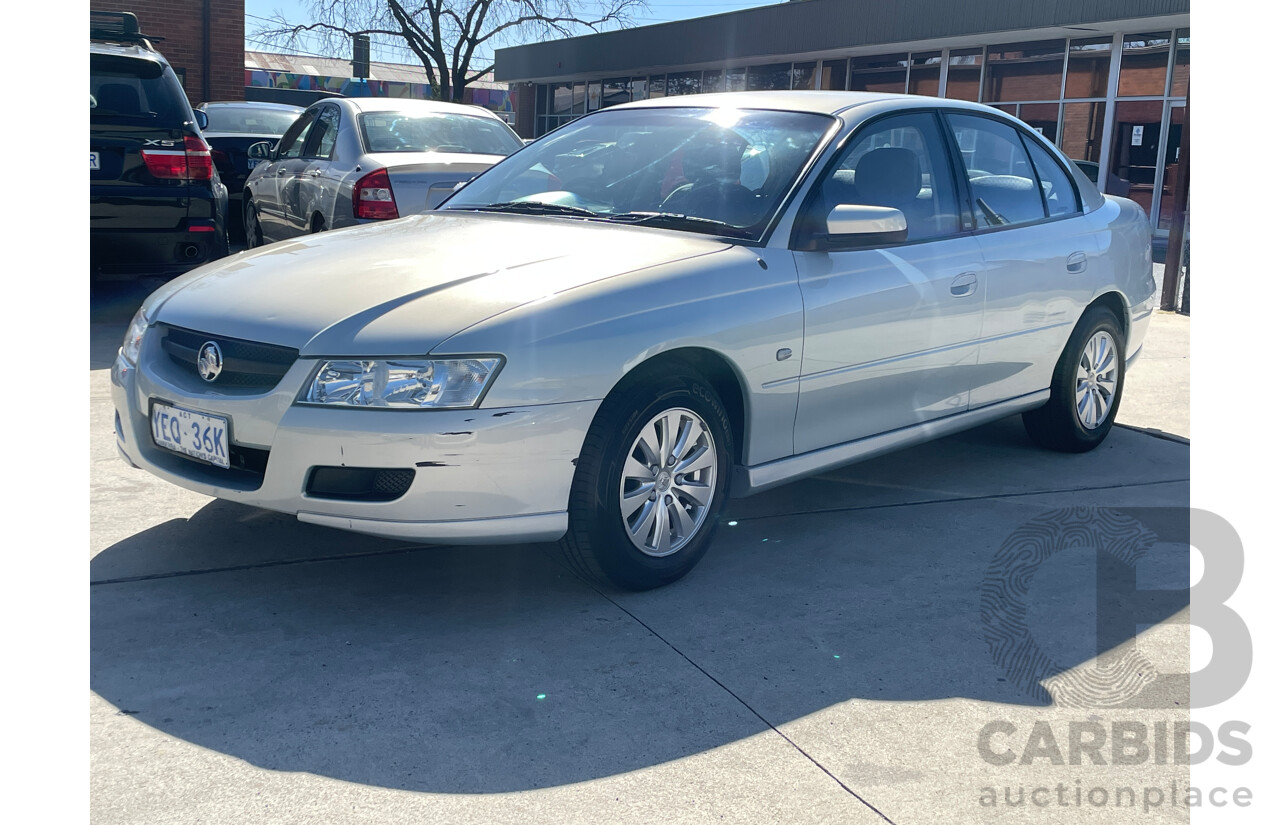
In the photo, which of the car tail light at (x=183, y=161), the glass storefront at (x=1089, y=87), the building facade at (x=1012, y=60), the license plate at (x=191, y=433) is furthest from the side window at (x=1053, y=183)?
the glass storefront at (x=1089, y=87)

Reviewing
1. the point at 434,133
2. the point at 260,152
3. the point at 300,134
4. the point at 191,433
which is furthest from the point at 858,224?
the point at 260,152

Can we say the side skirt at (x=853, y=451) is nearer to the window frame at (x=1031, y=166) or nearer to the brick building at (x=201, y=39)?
the window frame at (x=1031, y=166)

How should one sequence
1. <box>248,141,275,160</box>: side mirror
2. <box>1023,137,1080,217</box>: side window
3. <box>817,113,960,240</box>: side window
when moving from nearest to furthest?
<box>817,113,960,240</box>: side window → <box>1023,137,1080,217</box>: side window → <box>248,141,275,160</box>: side mirror

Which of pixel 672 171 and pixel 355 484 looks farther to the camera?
pixel 672 171

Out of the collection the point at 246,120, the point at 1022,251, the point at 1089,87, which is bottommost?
the point at 1022,251

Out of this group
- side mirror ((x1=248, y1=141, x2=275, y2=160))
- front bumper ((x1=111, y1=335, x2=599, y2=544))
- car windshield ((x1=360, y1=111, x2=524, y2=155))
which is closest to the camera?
front bumper ((x1=111, y1=335, x2=599, y2=544))

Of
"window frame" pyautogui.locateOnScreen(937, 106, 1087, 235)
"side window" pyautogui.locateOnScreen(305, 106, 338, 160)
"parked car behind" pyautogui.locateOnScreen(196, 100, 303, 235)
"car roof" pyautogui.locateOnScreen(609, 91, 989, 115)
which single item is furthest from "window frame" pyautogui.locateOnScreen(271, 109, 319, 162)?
"window frame" pyautogui.locateOnScreen(937, 106, 1087, 235)

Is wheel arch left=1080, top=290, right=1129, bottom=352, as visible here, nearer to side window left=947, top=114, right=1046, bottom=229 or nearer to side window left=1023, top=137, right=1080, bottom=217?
side window left=1023, top=137, right=1080, bottom=217

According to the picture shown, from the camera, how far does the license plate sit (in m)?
3.35

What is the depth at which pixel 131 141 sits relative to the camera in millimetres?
7469

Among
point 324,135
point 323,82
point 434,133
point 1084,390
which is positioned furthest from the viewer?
point 323,82

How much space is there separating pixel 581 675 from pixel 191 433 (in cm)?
136

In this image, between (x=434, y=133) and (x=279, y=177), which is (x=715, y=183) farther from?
(x=279, y=177)

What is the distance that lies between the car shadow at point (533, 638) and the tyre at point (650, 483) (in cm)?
13
